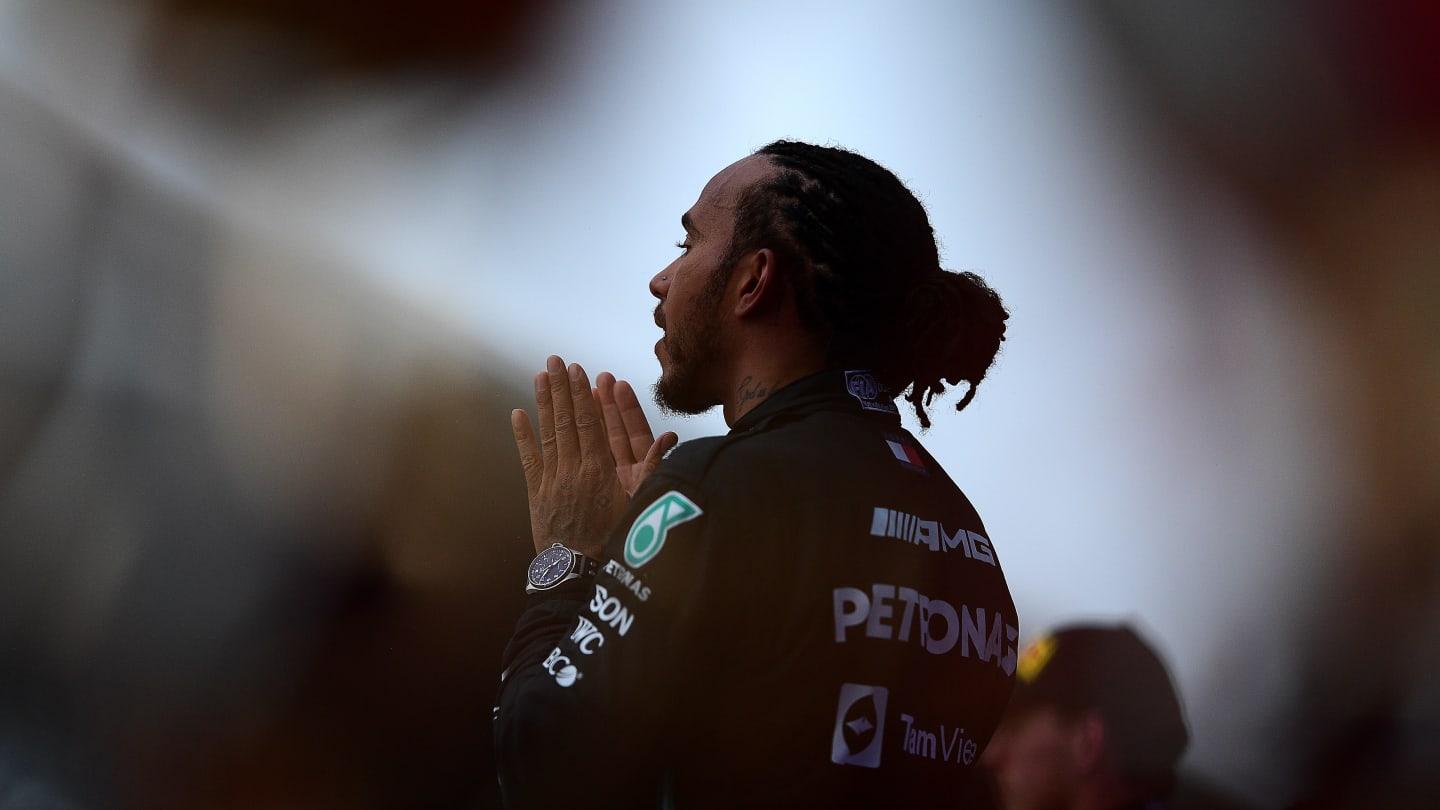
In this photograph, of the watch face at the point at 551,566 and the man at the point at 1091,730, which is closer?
the watch face at the point at 551,566

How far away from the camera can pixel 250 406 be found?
83.7 inches

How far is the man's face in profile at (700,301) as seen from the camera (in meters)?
1.38

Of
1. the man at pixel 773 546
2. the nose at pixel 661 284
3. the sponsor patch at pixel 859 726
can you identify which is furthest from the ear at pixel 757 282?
the sponsor patch at pixel 859 726

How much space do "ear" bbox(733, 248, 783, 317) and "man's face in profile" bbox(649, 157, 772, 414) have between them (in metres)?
0.02

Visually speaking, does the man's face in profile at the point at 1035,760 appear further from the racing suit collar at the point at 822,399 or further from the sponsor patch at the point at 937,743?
the racing suit collar at the point at 822,399

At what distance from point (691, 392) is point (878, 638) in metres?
0.50

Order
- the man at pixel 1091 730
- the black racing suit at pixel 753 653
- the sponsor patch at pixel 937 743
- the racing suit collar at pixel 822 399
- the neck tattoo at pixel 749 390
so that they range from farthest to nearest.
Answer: the man at pixel 1091 730
the neck tattoo at pixel 749 390
the racing suit collar at pixel 822 399
the sponsor patch at pixel 937 743
the black racing suit at pixel 753 653

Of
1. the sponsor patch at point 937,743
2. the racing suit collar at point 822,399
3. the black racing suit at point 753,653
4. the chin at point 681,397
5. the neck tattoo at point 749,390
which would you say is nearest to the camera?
the black racing suit at point 753,653

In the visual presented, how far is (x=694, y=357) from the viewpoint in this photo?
1387 millimetres

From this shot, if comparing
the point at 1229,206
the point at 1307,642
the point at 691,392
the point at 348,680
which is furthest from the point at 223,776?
the point at 1229,206

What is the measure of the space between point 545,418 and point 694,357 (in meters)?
0.26

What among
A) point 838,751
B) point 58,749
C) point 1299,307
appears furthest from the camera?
point 1299,307

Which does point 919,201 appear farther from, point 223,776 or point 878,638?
point 223,776

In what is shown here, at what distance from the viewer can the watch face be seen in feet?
4.00
